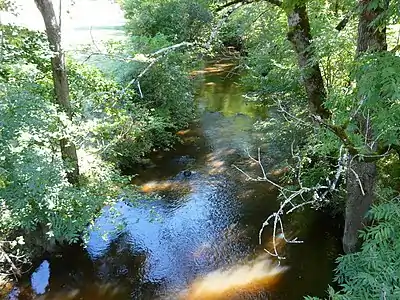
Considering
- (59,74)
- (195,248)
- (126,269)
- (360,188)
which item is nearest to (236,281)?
(195,248)

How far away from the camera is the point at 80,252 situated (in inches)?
292

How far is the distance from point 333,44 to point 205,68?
14.1 metres

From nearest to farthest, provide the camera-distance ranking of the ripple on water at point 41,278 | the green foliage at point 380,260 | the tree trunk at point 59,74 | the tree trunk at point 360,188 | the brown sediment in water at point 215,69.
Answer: the green foliage at point 380,260
the tree trunk at point 360,188
the tree trunk at point 59,74
the ripple on water at point 41,278
the brown sediment in water at point 215,69

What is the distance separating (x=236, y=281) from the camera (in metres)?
6.71

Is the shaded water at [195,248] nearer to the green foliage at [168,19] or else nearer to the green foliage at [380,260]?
the green foliage at [380,260]

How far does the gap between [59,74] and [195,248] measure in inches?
161

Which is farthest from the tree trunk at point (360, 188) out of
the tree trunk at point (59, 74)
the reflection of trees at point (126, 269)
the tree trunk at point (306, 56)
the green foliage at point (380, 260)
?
the tree trunk at point (59, 74)

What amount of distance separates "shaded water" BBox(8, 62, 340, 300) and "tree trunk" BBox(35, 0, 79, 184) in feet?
3.83

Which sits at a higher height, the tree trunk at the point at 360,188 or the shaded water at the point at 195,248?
the tree trunk at the point at 360,188

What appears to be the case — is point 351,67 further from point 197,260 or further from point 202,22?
point 202,22

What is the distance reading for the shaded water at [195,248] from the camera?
661 cm

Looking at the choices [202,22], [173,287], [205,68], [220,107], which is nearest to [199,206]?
[173,287]

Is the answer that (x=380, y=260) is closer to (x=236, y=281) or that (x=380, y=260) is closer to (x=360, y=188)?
(x=360, y=188)

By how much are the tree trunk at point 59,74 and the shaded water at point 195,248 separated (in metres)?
1.17
